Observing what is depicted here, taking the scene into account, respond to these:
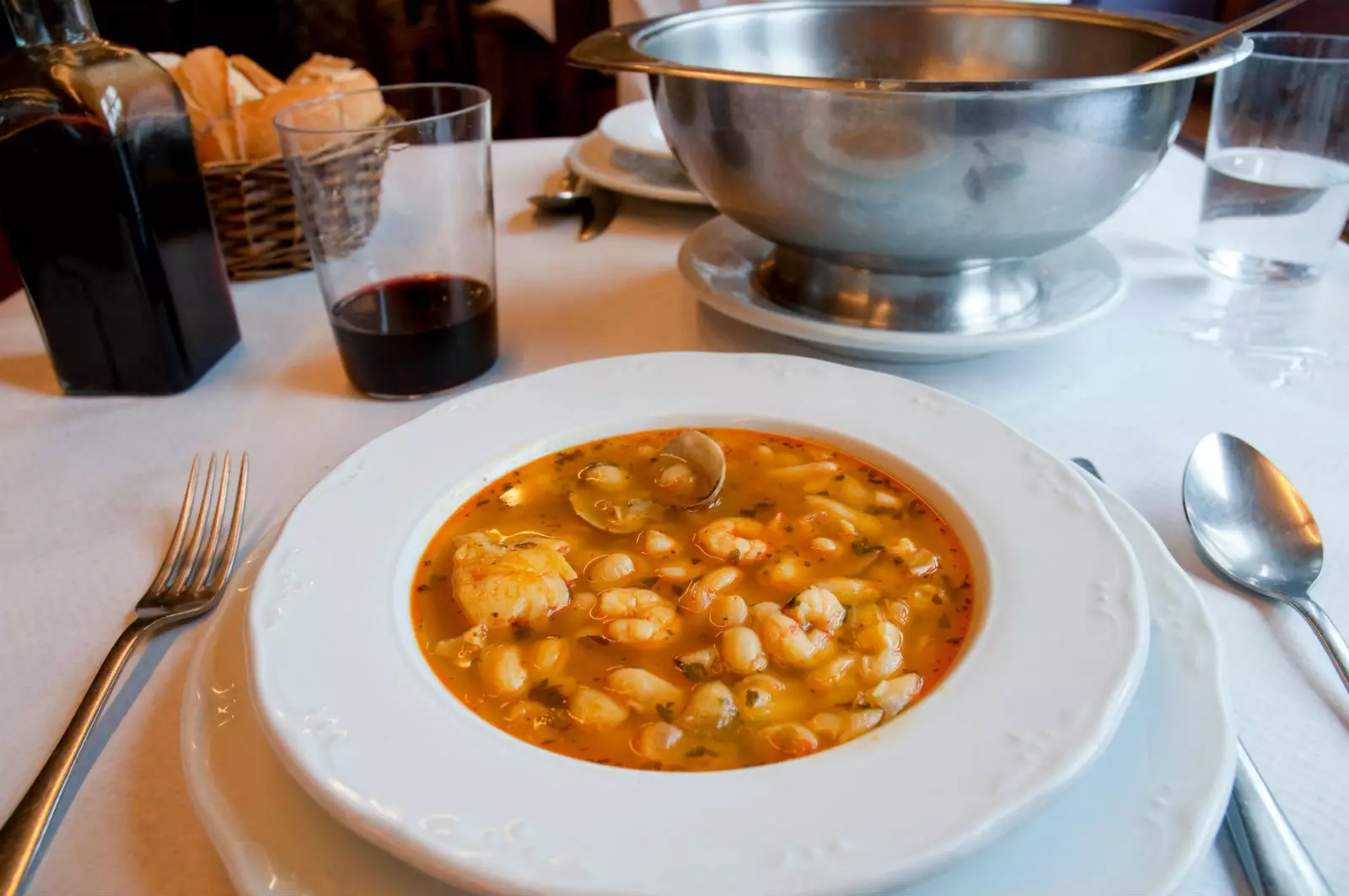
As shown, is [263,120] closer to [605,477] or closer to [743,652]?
[605,477]

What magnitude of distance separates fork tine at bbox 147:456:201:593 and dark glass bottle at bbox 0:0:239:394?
30 centimetres

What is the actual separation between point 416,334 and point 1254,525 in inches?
38.4

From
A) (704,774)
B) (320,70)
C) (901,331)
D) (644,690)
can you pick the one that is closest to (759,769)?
(704,774)

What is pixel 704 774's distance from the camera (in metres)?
0.60

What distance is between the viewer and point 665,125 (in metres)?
1.27

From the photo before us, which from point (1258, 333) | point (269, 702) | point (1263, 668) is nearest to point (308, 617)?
point (269, 702)

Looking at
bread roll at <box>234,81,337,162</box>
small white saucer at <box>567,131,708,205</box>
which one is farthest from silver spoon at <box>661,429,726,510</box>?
bread roll at <box>234,81,337,162</box>

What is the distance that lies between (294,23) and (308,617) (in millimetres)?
5831

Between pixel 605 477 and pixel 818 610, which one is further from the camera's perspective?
pixel 605 477

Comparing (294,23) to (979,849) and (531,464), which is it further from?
(979,849)

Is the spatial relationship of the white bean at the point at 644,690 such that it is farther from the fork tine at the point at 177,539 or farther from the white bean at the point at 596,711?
the fork tine at the point at 177,539

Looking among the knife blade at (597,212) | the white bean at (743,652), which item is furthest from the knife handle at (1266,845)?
the knife blade at (597,212)

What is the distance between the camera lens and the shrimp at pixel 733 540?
87 centimetres

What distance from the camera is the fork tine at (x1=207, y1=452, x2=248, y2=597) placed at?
3.00 ft
